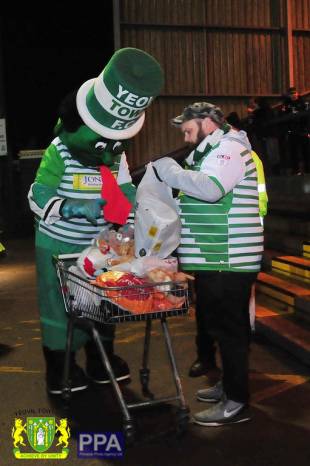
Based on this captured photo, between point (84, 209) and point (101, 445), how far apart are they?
1.39 m

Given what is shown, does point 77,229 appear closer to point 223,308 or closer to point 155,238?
point 155,238

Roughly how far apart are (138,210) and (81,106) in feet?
2.53

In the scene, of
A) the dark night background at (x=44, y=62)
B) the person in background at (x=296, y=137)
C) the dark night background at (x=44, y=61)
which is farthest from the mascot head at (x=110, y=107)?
the dark night background at (x=44, y=61)

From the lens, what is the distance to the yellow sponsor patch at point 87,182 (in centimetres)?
402

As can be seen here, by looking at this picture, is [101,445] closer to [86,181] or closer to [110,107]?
[86,181]

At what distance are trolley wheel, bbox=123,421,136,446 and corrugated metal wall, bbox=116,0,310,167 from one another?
37.0ft

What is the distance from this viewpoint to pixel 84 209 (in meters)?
3.71

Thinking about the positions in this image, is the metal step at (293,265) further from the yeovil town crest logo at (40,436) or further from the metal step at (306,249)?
the yeovil town crest logo at (40,436)

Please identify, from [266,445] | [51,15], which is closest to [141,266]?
[266,445]

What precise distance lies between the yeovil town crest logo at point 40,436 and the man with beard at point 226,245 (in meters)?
0.80

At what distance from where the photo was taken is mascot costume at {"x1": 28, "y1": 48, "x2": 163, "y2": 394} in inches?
139

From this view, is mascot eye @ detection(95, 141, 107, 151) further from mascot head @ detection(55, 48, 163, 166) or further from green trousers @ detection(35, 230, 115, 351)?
green trousers @ detection(35, 230, 115, 351)

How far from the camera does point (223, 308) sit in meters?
3.53

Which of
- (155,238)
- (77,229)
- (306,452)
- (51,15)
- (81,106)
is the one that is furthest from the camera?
(51,15)
